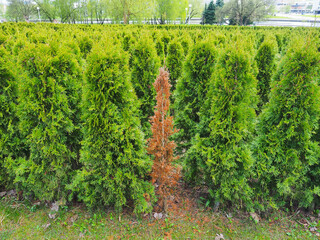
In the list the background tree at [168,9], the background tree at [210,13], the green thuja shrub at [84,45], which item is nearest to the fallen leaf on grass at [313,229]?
the green thuja shrub at [84,45]

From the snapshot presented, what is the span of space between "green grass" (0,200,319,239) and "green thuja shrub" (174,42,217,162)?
94 cm

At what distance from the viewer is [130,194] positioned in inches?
135

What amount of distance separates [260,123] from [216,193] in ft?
4.65

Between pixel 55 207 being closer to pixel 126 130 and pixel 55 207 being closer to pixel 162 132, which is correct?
pixel 126 130

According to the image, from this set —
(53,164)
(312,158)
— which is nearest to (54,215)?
(53,164)

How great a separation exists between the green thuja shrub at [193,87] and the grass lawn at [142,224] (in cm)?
94

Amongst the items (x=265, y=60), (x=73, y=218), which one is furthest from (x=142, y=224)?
(x=265, y=60)

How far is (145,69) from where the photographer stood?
16.2 feet

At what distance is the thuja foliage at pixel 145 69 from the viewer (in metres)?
4.87

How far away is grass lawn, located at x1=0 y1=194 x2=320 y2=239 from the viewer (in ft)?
10.6

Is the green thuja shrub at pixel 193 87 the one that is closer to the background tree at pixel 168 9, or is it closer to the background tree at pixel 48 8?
the background tree at pixel 168 9

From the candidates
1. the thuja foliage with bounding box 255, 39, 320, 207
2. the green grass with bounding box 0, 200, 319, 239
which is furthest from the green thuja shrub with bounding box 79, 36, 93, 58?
the thuja foliage with bounding box 255, 39, 320, 207

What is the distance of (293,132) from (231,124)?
37.7 inches

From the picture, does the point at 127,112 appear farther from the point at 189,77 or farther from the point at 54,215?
the point at 54,215
